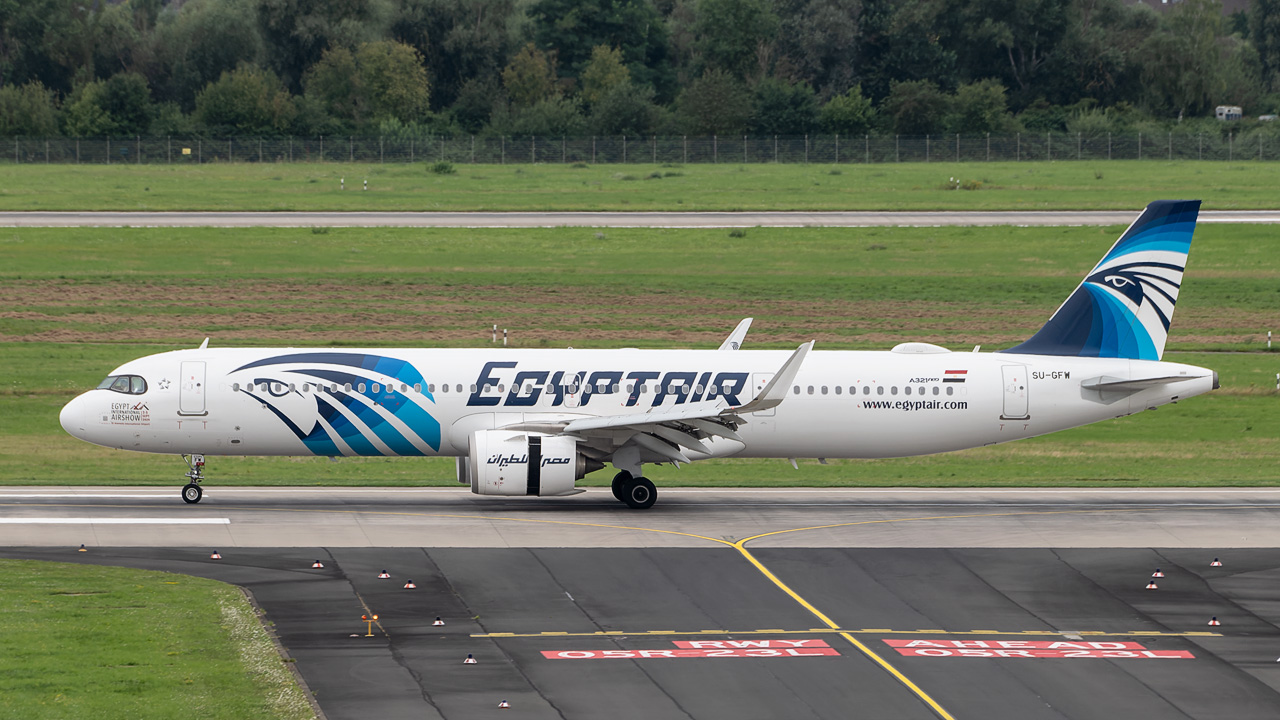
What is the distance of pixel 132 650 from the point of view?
2462 centimetres

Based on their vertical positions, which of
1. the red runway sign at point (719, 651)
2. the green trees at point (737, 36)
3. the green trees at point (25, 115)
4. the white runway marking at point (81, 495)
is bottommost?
the white runway marking at point (81, 495)

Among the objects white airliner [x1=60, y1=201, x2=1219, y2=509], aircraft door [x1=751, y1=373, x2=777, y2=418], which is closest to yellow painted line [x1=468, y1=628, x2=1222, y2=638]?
white airliner [x1=60, y1=201, x2=1219, y2=509]

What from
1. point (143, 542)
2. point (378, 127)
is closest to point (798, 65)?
point (378, 127)

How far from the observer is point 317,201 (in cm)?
9738

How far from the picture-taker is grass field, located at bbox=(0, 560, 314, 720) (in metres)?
21.9

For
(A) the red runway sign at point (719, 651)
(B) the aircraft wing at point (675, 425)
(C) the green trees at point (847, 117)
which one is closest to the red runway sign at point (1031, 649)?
(A) the red runway sign at point (719, 651)

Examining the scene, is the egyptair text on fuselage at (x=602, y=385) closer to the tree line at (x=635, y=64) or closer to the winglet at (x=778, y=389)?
the winglet at (x=778, y=389)

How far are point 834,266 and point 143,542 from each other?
52.0 meters

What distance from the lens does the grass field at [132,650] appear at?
71.8 feet

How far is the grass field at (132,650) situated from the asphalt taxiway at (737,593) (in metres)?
0.77

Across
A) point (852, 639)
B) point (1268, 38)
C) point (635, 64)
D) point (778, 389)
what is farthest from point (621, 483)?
point (1268, 38)

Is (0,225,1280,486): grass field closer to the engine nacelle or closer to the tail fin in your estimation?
the tail fin

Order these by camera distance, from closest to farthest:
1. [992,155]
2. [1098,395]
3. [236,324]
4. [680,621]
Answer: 1. [680,621]
2. [1098,395]
3. [236,324]
4. [992,155]

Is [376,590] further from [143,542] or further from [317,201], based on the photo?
[317,201]
